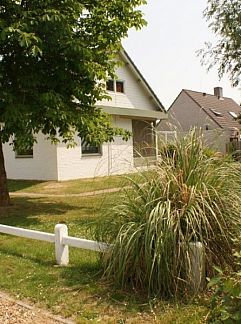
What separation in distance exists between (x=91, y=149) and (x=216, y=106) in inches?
924

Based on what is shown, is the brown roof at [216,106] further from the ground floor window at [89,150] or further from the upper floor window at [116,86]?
the ground floor window at [89,150]

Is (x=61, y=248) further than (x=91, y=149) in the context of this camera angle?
No

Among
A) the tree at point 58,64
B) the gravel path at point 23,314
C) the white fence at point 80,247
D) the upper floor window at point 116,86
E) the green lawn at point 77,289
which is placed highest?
the upper floor window at point 116,86

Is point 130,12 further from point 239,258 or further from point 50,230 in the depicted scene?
point 239,258

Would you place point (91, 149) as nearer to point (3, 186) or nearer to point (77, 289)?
point (3, 186)

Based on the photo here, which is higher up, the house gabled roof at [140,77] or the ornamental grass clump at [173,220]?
the house gabled roof at [140,77]

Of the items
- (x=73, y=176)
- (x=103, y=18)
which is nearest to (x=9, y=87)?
(x=103, y=18)

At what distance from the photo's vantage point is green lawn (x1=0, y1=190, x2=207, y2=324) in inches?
162

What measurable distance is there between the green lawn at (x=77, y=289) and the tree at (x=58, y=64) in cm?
→ 281

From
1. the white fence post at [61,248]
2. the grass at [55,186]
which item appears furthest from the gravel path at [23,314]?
the grass at [55,186]

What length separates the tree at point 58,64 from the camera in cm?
942

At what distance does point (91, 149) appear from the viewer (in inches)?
828

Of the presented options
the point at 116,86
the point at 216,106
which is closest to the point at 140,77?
the point at 116,86

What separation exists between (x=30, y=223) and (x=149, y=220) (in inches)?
219
